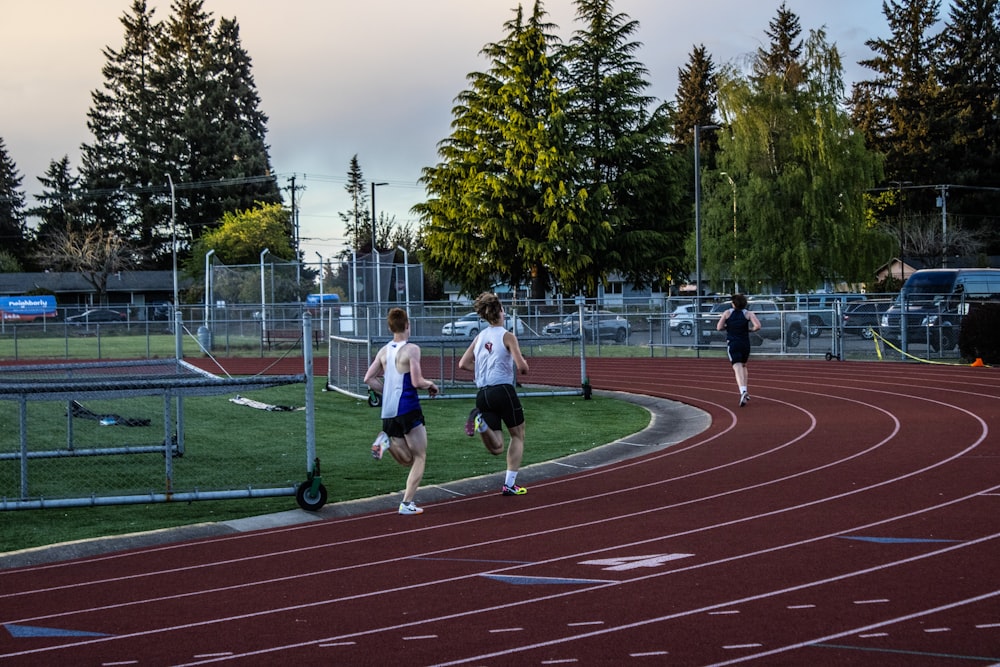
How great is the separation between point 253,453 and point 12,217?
10404 cm

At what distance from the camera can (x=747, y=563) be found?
25.4ft

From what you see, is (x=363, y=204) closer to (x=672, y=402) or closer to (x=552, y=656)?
(x=672, y=402)

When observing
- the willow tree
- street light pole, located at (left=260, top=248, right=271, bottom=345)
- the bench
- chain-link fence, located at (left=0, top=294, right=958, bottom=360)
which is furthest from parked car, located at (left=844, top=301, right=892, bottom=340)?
street light pole, located at (left=260, top=248, right=271, bottom=345)

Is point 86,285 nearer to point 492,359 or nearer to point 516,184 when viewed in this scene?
point 516,184

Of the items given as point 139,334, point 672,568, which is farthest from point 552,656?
point 139,334

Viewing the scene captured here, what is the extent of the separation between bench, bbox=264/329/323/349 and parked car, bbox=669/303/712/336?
11341 mm

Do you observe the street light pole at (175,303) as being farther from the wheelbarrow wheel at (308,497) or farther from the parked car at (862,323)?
the parked car at (862,323)

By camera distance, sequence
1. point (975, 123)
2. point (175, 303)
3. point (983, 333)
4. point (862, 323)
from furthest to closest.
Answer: point (975, 123) → point (175, 303) → point (862, 323) → point (983, 333)

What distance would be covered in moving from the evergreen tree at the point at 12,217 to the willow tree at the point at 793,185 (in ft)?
230

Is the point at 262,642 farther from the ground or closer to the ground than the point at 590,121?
closer to the ground

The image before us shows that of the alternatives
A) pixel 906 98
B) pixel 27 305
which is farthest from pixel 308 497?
pixel 906 98

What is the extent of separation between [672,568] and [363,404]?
43.0 feet

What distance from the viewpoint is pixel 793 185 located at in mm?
47406

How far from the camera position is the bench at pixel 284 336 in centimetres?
3646
